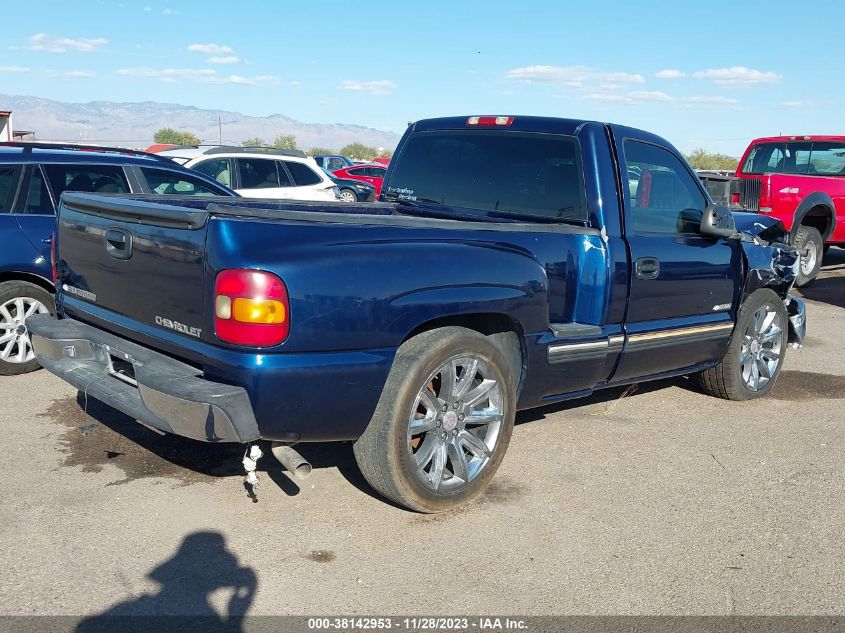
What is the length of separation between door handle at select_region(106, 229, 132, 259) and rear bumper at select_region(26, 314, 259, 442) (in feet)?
1.36

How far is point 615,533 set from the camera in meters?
3.97

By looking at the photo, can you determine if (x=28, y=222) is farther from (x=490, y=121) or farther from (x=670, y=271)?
(x=670, y=271)

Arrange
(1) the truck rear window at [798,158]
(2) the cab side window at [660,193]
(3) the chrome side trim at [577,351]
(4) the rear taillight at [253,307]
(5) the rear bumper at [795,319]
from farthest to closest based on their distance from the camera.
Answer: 1. (1) the truck rear window at [798,158]
2. (5) the rear bumper at [795,319]
3. (2) the cab side window at [660,193]
4. (3) the chrome side trim at [577,351]
5. (4) the rear taillight at [253,307]

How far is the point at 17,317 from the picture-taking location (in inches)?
242

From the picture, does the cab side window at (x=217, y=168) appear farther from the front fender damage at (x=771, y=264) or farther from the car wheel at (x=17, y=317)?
the front fender damage at (x=771, y=264)

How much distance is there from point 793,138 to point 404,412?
11161mm

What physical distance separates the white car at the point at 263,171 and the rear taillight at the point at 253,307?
807cm

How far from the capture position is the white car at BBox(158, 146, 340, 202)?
11.6 meters

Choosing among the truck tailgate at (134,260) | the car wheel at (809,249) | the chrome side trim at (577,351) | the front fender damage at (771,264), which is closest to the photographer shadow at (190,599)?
the truck tailgate at (134,260)

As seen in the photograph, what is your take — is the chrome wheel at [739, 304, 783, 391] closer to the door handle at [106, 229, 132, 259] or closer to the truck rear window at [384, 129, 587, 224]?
the truck rear window at [384, 129, 587, 224]

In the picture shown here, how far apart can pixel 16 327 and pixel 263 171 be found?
20.4 ft

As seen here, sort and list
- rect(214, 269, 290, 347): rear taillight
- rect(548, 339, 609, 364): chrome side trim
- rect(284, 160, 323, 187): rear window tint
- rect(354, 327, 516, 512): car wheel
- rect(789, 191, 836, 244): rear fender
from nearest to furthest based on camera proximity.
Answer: rect(214, 269, 290, 347): rear taillight, rect(354, 327, 516, 512): car wheel, rect(548, 339, 609, 364): chrome side trim, rect(789, 191, 836, 244): rear fender, rect(284, 160, 323, 187): rear window tint

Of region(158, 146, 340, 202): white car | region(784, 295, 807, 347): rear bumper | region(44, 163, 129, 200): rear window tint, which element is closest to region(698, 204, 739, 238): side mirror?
region(784, 295, 807, 347): rear bumper

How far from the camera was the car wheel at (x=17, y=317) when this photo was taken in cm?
609
